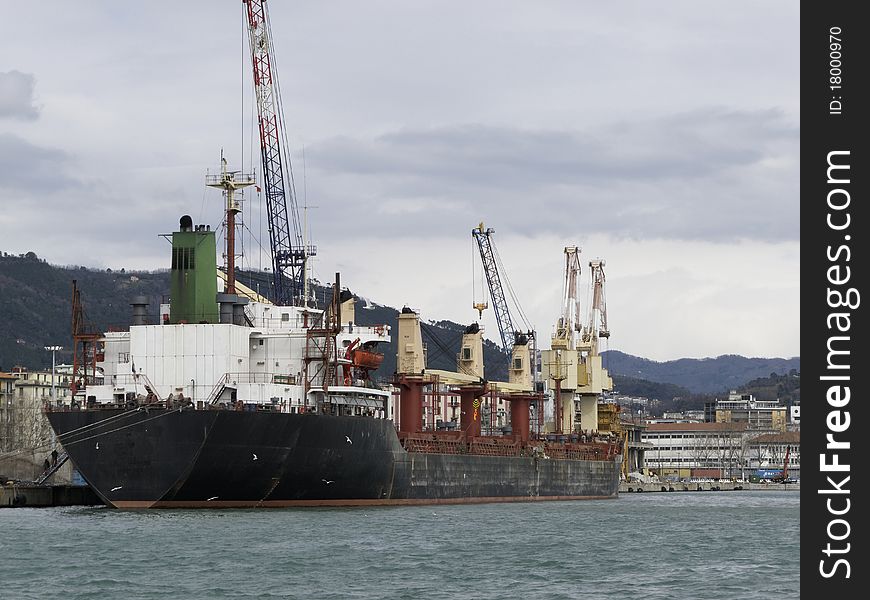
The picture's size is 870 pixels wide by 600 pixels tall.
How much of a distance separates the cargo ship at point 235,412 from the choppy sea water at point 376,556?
4.63 ft

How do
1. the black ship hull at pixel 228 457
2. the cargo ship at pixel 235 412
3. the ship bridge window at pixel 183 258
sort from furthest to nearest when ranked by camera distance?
the ship bridge window at pixel 183 258, the cargo ship at pixel 235 412, the black ship hull at pixel 228 457

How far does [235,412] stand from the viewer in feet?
188

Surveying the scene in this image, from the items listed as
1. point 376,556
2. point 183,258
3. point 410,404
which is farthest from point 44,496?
point 376,556

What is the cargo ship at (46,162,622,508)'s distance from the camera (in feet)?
188

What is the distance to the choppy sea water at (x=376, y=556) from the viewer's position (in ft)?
121

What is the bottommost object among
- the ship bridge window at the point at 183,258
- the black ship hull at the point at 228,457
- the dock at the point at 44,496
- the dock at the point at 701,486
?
the dock at the point at 701,486

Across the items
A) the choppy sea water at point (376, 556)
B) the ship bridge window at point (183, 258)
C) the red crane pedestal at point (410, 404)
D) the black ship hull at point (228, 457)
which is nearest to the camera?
the choppy sea water at point (376, 556)

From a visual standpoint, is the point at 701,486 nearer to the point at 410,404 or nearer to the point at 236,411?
the point at 410,404

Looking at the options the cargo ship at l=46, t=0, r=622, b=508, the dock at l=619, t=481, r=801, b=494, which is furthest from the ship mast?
the dock at l=619, t=481, r=801, b=494

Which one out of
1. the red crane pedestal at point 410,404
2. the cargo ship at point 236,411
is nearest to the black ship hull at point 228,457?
the cargo ship at point 236,411

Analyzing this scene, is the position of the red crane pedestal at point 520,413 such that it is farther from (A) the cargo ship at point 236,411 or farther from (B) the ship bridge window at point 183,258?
(B) the ship bridge window at point 183,258

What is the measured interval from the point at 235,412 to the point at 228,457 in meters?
1.81

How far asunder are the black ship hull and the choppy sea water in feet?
3.08

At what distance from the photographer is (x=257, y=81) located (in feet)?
304
